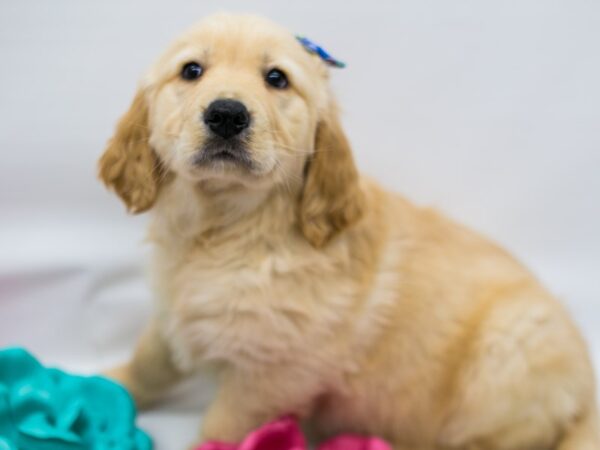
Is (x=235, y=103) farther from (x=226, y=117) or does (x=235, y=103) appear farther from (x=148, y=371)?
(x=148, y=371)

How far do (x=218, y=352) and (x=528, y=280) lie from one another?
3.79 ft

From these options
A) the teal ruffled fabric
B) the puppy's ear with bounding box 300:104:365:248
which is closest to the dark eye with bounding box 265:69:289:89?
the puppy's ear with bounding box 300:104:365:248

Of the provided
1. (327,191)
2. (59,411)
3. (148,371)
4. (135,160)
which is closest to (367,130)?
(327,191)

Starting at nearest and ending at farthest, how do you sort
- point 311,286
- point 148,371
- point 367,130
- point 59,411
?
point 311,286 → point 59,411 → point 148,371 → point 367,130

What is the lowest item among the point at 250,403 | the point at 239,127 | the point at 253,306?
the point at 250,403

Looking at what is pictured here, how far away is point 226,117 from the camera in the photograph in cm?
221

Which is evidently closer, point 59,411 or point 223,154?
point 223,154

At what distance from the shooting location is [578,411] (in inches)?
106

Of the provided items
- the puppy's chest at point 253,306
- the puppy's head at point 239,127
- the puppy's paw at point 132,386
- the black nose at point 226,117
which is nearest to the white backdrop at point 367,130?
the puppy's paw at point 132,386

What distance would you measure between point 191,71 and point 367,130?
1.20m

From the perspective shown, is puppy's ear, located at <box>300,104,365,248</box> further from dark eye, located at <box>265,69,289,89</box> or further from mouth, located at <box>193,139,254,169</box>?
mouth, located at <box>193,139,254,169</box>

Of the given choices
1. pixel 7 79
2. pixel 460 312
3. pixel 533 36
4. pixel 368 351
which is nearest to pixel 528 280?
pixel 460 312

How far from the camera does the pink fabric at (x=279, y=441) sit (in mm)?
2596

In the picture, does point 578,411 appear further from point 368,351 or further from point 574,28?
point 574,28
